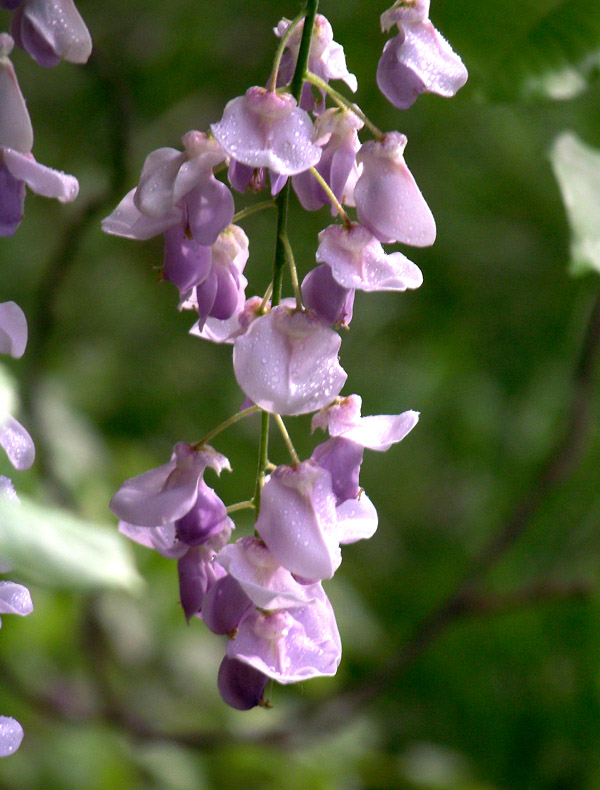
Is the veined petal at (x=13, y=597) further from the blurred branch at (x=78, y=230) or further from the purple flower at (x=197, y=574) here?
the blurred branch at (x=78, y=230)

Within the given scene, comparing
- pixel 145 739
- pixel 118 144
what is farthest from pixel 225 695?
pixel 145 739

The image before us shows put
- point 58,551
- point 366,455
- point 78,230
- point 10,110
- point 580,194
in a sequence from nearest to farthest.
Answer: point 58,551, point 10,110, point 580,194, point 78,230, point 366,455

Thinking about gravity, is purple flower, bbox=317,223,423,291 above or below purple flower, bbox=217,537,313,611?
above

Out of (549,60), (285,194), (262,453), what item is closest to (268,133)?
(285,194)

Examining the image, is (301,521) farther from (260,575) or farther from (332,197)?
(332,197)

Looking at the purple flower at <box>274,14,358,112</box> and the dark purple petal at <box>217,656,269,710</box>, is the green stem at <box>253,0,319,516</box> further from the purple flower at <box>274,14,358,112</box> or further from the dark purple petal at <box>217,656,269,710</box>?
the dark purple petal at <box>217,656,269,710</box>

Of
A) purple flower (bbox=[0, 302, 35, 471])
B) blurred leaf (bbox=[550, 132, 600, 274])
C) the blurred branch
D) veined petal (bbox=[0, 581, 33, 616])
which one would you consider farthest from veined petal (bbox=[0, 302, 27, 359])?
the blurred branch
